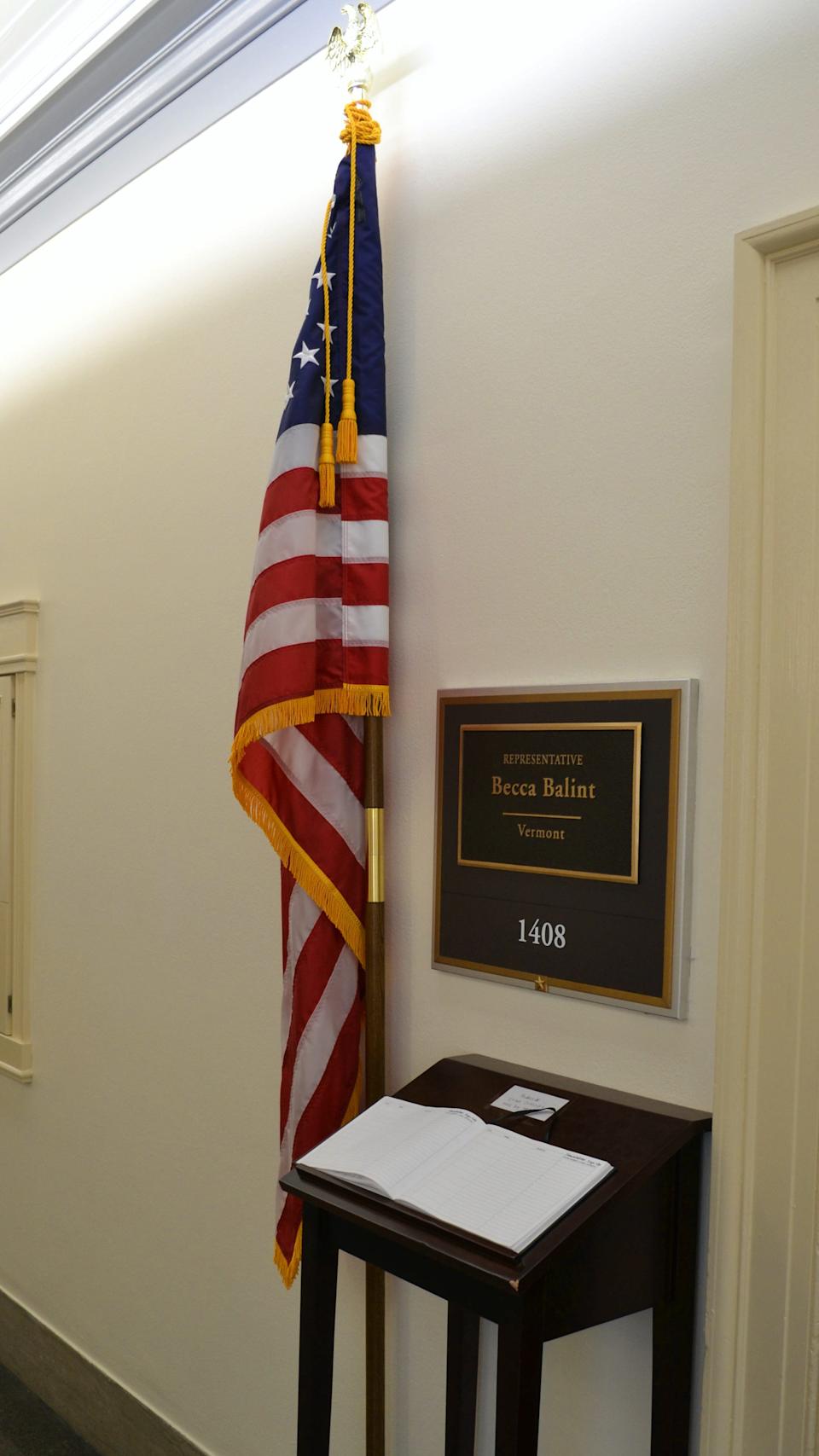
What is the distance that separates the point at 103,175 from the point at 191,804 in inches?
67.1

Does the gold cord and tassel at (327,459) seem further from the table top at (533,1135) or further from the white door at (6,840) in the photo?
the white door at (6,840)

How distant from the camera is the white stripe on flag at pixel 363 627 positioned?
6.86 feet

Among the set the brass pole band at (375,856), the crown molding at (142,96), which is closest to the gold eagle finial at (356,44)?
the crown molding at (142,96)

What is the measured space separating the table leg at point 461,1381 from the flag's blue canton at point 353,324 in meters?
1.53

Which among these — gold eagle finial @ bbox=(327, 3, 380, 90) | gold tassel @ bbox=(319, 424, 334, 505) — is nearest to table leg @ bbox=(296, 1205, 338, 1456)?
gold tassel @ bbox=(319, 424, 334, 505)

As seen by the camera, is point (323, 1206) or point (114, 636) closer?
point (323, 1206)

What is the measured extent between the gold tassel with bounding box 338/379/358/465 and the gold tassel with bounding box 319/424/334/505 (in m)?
0.02

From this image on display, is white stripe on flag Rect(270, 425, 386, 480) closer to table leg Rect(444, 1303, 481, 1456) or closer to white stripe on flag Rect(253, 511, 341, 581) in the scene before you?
white stripe on flag Rect(253, 511, 341, 581)

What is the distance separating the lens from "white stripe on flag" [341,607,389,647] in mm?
2092

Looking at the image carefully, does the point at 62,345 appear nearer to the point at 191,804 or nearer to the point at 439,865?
the point at 191,804

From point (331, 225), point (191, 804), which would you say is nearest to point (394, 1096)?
point (191, 804)

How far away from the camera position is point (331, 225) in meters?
2.15

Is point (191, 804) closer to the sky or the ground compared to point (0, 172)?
closer to the ground

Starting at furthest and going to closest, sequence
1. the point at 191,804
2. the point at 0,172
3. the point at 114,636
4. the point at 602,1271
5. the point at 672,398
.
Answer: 1. the point at 0,172
2. the point at 114,636
3. the point at 191,804
4. the point at 672,398
5. the point at 602,1271
